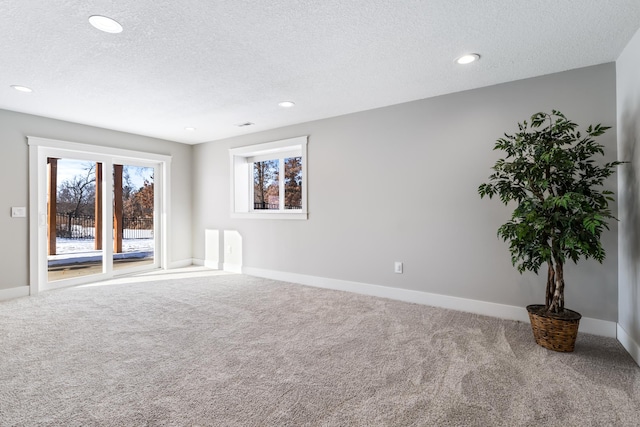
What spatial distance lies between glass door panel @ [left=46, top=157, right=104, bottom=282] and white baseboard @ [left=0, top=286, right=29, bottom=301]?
360 mm

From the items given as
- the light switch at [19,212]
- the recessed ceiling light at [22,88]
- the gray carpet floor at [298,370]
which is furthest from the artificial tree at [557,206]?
the light switch at [19,212]

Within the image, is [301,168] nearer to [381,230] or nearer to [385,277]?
[381,230]

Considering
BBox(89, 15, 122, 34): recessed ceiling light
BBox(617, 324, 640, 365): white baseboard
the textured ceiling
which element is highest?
the textured ceiling

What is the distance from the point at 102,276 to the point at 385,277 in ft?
14.1

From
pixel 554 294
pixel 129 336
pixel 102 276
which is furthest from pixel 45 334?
pixel 554 294

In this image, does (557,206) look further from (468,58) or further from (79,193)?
(79,193)

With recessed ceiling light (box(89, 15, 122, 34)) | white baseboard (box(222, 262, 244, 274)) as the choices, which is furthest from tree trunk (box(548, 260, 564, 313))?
white baseboard (box(222, 262, 244, 274))

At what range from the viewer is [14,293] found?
3.94 metres

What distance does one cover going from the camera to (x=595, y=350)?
2420 millimetres

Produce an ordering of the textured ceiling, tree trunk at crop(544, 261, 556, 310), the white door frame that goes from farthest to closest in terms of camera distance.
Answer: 1. the white door frame
2. tree trunk at crop(544, 261, 556, 310)
3. the textured ceiling

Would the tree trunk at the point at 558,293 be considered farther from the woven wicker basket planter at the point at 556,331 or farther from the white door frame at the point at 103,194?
the white door frame at the point at 103,194

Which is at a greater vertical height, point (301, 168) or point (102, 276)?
point (301, 168)

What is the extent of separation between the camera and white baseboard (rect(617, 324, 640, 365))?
2.23 metres

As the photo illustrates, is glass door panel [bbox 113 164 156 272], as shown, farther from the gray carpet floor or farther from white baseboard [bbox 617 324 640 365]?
white baseboard [bbox 617 324 640 365]
